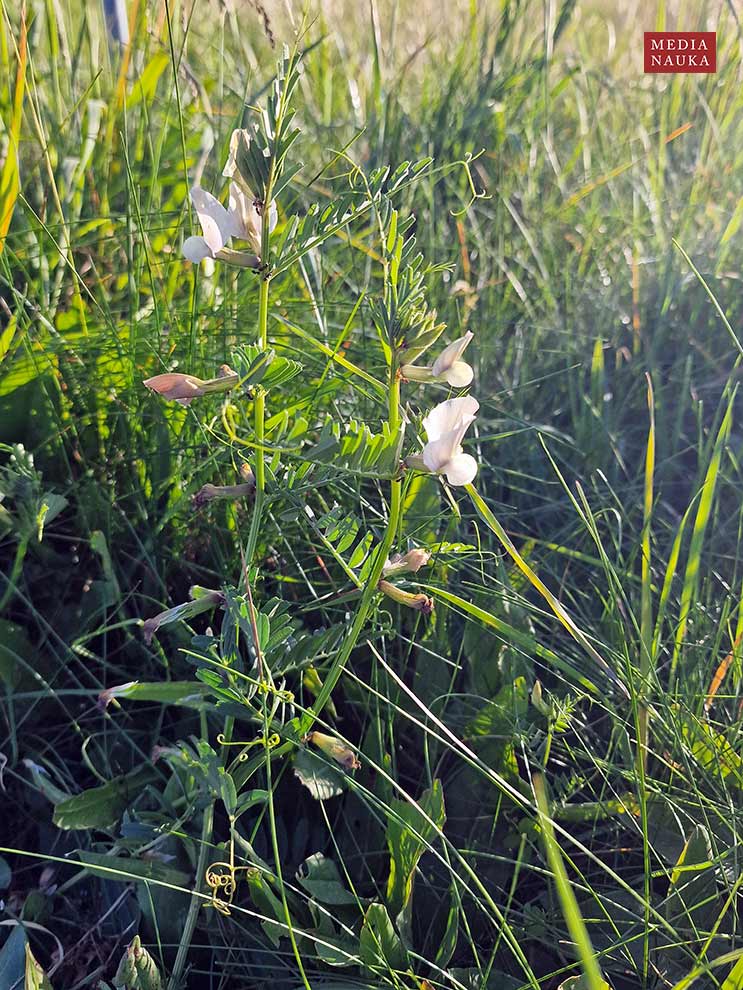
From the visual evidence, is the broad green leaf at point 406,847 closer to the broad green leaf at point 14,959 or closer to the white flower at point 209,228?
the broad green leaf at point 14,959

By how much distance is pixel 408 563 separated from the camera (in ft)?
2.66

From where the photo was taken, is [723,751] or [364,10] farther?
[364,10]

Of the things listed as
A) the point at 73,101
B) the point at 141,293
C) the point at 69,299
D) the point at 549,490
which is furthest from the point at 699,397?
the point at 73,101

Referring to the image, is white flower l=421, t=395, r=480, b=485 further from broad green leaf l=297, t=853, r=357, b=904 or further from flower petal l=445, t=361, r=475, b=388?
broad green leaf l=297, t=853, r=357, b=904

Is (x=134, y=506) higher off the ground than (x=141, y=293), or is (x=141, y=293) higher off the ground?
(x=141, y=293)

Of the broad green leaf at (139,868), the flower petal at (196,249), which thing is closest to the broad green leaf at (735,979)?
the broad green leaf at (139,868)

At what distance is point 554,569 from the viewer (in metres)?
1.22

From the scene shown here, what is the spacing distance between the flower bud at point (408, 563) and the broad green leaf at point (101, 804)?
0.37 meters

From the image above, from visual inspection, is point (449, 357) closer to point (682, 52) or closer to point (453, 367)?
point (453, 367)

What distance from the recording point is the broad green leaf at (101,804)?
913mm

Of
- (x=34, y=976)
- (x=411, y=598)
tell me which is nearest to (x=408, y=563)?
(x=411, y=598)

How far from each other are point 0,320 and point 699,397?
1.12 meters

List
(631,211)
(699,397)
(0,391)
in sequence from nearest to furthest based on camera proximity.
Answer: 1. (0,391)
2. (699,397)
3. (631,211)

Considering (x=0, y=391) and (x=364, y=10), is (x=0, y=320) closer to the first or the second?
(x=0, y=391)
